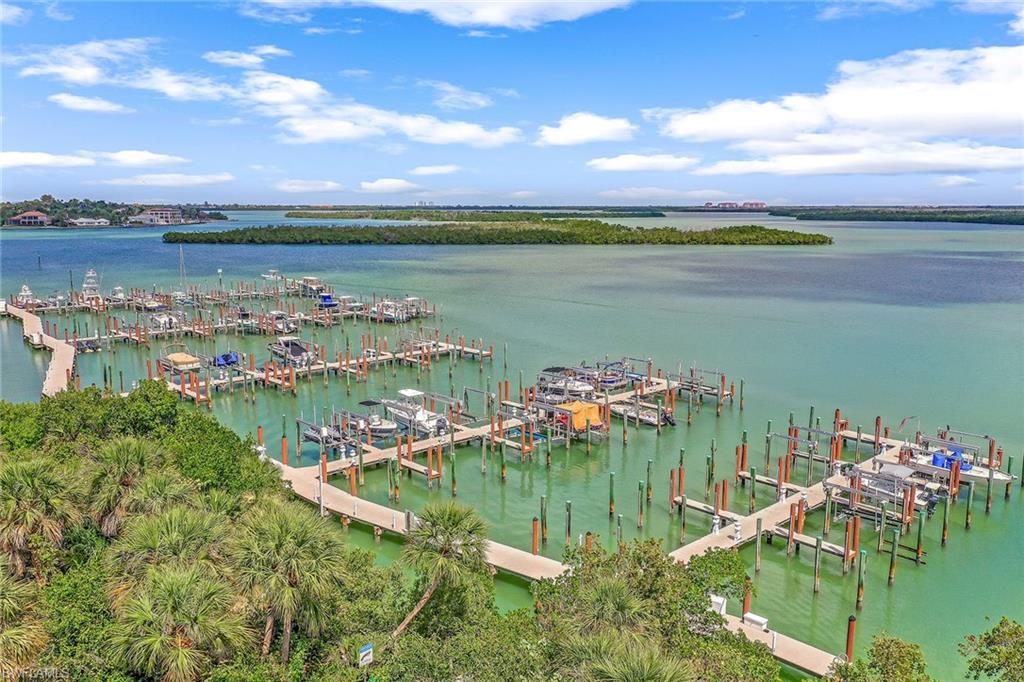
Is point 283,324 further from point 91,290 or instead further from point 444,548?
point 444,548

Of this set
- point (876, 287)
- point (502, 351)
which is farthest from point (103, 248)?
point (876, 287)

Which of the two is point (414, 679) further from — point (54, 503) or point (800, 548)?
point (800, 548)

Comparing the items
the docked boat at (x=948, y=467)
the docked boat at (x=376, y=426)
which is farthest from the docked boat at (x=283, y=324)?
the docked boat at (x=948, y=467)

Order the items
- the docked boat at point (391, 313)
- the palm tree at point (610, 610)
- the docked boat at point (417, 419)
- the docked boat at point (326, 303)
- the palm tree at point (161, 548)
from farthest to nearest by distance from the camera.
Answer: the docked boat at point (326, 303) → the docked boat at point (391, 313) → the docked boat at point (417, 419) → the palm tree at point (161, 548) → the palm tree at point (610, 610)

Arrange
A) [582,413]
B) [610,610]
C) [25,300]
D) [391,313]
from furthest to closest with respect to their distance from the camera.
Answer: [25,300] → [391,313] → [582,413] → [610,610]

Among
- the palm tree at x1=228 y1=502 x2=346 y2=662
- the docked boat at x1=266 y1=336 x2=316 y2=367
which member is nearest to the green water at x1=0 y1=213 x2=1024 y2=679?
the docked boat at x1=266 y1=336 x2=316 y2=367

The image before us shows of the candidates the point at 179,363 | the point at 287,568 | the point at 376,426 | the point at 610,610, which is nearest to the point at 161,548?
the point at 287,568

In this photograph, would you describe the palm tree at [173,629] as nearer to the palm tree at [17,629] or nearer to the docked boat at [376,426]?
the palm tree at [17,629]
